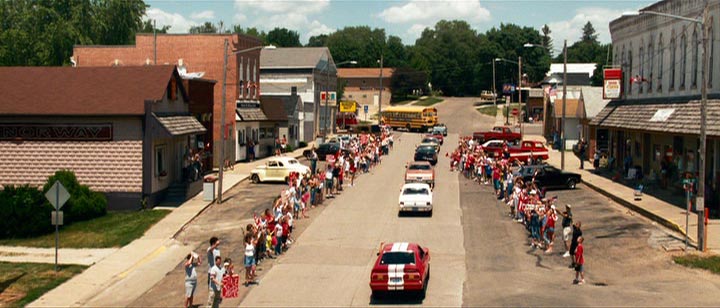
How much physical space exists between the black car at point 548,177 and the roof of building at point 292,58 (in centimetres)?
5013

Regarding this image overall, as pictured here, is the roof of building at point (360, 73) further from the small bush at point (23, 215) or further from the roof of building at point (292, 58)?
the small bush at point (23, 215)

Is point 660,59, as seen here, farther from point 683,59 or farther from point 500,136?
point 500,136

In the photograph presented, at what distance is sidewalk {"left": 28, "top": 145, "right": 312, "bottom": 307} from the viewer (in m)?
24.0

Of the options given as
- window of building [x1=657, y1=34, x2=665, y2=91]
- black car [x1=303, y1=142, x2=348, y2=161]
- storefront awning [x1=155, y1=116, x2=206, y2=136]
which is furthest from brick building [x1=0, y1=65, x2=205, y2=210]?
window of building [x1=657, y1=34, x2=665, y2=91]

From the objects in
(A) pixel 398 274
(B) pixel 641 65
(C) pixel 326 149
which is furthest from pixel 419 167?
(A) pixel 398 274

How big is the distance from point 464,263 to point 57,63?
77.7m

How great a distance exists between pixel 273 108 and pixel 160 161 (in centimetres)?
2555

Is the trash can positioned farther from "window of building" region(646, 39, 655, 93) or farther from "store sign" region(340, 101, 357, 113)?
"store sign" region(340, 101, 357, 113)

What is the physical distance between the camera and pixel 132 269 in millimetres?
27516

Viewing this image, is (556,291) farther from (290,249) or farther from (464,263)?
(290,249)

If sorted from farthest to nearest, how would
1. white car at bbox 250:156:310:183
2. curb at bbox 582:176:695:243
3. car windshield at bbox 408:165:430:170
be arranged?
1. white car at bbox 250:156:310:183
2. car windshield at bbox 408:165:430:170
3. curb at bbox 582:176:695:243

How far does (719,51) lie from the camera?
3506 cm

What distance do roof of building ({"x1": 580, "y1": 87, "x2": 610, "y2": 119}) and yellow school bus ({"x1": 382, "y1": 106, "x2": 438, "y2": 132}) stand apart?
97.2ft

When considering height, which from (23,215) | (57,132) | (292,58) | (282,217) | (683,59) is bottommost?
(23,215)
